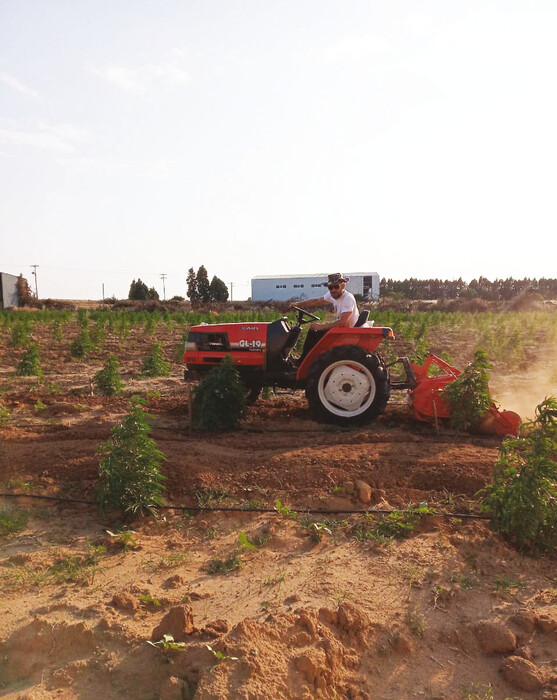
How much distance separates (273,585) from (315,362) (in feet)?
11.9

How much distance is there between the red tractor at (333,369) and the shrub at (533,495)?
8.21 feet

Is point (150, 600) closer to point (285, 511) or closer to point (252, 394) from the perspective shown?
point (285, 511)

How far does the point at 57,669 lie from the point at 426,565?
2.27m

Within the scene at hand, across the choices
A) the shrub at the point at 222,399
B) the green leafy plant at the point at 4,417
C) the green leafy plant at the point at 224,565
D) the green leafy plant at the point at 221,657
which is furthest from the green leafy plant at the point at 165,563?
the green leafy plant at the point at 4,417

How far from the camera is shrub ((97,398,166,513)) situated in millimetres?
4449

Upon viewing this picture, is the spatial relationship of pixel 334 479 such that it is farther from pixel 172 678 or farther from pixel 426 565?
pixel 172 678

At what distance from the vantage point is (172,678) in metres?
2.58

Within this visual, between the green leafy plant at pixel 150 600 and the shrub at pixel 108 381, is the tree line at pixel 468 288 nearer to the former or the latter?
the shrub at pixel 108 381

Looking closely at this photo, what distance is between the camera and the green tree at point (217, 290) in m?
61.3

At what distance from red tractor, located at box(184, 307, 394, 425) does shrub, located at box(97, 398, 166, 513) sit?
108 inches

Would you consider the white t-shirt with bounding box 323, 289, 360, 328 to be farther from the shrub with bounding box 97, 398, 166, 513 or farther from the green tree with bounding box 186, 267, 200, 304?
the green tree with bounding box 186, 267, 200, 304

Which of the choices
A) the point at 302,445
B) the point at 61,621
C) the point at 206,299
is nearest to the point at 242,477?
the point at 302,445

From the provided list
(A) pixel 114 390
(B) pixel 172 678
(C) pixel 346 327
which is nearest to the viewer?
(B) pixel 172 678

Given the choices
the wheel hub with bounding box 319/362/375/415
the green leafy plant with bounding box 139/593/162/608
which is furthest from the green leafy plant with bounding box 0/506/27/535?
the wheel hub with bounding box 319/362/375/415
